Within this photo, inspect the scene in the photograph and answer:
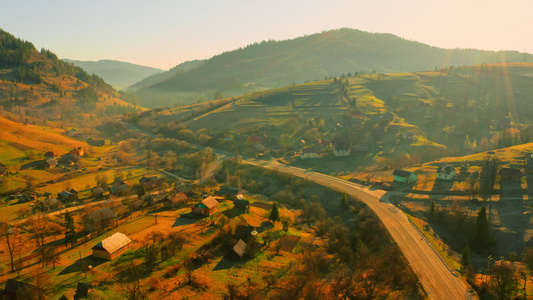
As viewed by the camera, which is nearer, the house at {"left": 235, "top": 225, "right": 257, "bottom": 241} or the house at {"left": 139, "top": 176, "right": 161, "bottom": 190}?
the house at {"left": 235, "top": 225, "right": 257, "bottom": 241}

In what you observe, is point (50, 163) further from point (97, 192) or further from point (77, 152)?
point (97, 192)

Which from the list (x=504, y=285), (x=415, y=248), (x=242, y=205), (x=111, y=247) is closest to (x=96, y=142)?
(x=242, y=205)

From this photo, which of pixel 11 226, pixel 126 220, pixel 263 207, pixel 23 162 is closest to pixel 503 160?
pixel 263 207

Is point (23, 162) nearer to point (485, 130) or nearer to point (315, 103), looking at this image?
point (315, 103)

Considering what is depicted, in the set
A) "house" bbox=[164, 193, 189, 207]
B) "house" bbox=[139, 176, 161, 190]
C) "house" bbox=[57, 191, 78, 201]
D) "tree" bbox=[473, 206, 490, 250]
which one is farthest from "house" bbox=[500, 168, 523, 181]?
"house" bbox=[57, 191, 78, 201]

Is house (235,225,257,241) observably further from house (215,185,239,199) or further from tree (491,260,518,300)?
tree (491,260,518,300)

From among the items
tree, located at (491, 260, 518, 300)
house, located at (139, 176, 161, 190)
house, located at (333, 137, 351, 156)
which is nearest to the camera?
tree, located at (491, 260, 518, 300)

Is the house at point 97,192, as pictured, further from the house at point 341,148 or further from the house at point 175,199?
the house at point 341,148
